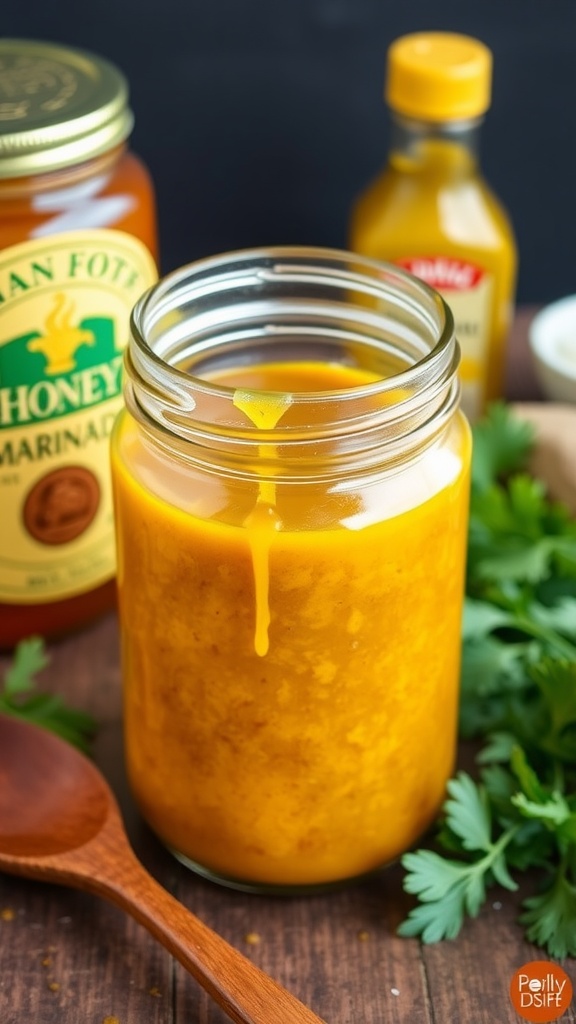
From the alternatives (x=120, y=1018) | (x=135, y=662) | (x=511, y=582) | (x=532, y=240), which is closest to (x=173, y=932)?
(x=120, y=1018)

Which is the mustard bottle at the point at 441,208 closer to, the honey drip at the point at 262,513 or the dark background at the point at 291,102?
the dark background at the point at 291,102

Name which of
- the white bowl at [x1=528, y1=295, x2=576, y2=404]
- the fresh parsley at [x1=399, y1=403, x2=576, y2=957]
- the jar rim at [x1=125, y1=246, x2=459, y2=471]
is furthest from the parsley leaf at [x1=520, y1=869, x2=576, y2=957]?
the white bowl at [x1=528, y1=295, x2=576, y2=404]

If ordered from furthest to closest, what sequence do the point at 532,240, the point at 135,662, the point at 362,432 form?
the point at 532,240 < the point at 135,662 < the point at 362,432

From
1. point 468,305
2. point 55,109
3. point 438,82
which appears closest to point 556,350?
point 468,305

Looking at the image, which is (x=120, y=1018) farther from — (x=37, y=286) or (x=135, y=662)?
(x=37, y=286)

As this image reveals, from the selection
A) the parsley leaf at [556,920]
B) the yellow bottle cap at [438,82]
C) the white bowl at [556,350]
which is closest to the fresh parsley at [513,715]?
the parsley leaf at [556,920]

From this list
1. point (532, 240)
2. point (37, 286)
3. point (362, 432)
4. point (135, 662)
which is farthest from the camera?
point (532, 240)
